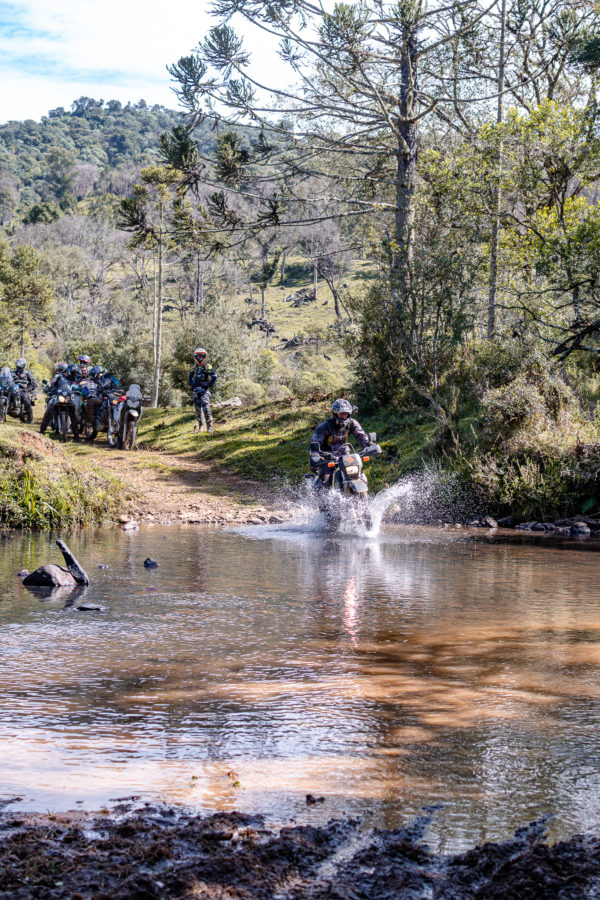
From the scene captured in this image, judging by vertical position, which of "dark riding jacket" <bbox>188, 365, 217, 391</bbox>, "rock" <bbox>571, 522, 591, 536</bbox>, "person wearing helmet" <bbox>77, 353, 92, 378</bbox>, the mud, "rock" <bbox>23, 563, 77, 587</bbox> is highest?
"person wearing helmet" <bbox>77, 353, 92, 378</bbox>

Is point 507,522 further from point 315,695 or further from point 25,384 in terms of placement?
point 25,384

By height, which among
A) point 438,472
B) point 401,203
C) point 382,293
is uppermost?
point 401,203

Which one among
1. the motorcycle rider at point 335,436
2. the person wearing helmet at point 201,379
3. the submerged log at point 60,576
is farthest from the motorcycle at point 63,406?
Answer: the submerged log at point 60,576

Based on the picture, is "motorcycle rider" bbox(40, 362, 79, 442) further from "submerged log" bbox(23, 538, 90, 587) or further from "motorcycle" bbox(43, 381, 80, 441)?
"submerged log" bbox(23, 538, 90, 587)

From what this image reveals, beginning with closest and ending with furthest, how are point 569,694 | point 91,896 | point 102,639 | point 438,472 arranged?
point 91,896 → point 569,694 → point 102,639 → point 438,472

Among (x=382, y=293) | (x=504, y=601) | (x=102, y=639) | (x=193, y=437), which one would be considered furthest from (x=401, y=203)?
(x=102, y=639)

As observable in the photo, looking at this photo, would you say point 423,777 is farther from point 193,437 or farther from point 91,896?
point 193,437

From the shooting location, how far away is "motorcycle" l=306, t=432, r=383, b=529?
12.7m

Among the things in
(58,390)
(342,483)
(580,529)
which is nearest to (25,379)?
(58,390)

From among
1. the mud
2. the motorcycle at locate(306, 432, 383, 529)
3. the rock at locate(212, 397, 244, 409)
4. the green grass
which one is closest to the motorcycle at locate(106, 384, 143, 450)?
the green grass

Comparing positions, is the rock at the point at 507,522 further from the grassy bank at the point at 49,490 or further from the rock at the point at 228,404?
the rock at the point at 228,404

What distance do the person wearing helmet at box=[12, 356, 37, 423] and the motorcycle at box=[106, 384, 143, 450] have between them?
5011 millimetres

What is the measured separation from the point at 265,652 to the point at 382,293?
15695mm

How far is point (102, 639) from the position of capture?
21.3ft
